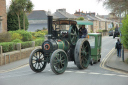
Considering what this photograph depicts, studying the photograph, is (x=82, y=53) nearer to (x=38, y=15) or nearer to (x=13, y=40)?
(x=13, y=40)

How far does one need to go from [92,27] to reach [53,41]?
227 ft

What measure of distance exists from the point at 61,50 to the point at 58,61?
1.90 ft

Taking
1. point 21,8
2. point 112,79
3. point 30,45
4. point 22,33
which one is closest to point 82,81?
point 112,79

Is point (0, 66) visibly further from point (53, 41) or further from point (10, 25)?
point (10, 25)

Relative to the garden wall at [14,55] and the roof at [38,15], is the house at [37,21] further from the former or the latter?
the garden wall at [14,55]

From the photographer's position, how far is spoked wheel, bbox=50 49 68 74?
1112 centimetres

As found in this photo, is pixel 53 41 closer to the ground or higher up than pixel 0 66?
higher up

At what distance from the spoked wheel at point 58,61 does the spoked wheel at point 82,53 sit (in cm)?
90

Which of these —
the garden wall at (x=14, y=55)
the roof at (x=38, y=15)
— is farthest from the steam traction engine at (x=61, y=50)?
the roof at (x=38, y=15)

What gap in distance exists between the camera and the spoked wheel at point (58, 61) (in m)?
11.1

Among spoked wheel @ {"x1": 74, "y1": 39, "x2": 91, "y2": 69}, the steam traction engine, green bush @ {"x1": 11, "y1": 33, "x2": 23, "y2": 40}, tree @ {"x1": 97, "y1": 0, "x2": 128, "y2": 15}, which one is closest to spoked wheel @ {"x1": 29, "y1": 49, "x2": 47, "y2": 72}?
the steam traction engine

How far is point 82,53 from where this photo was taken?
1340 centimetres

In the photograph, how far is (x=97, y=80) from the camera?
10.7 meters

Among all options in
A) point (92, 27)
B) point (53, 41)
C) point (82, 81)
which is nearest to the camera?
point (82, 81)
